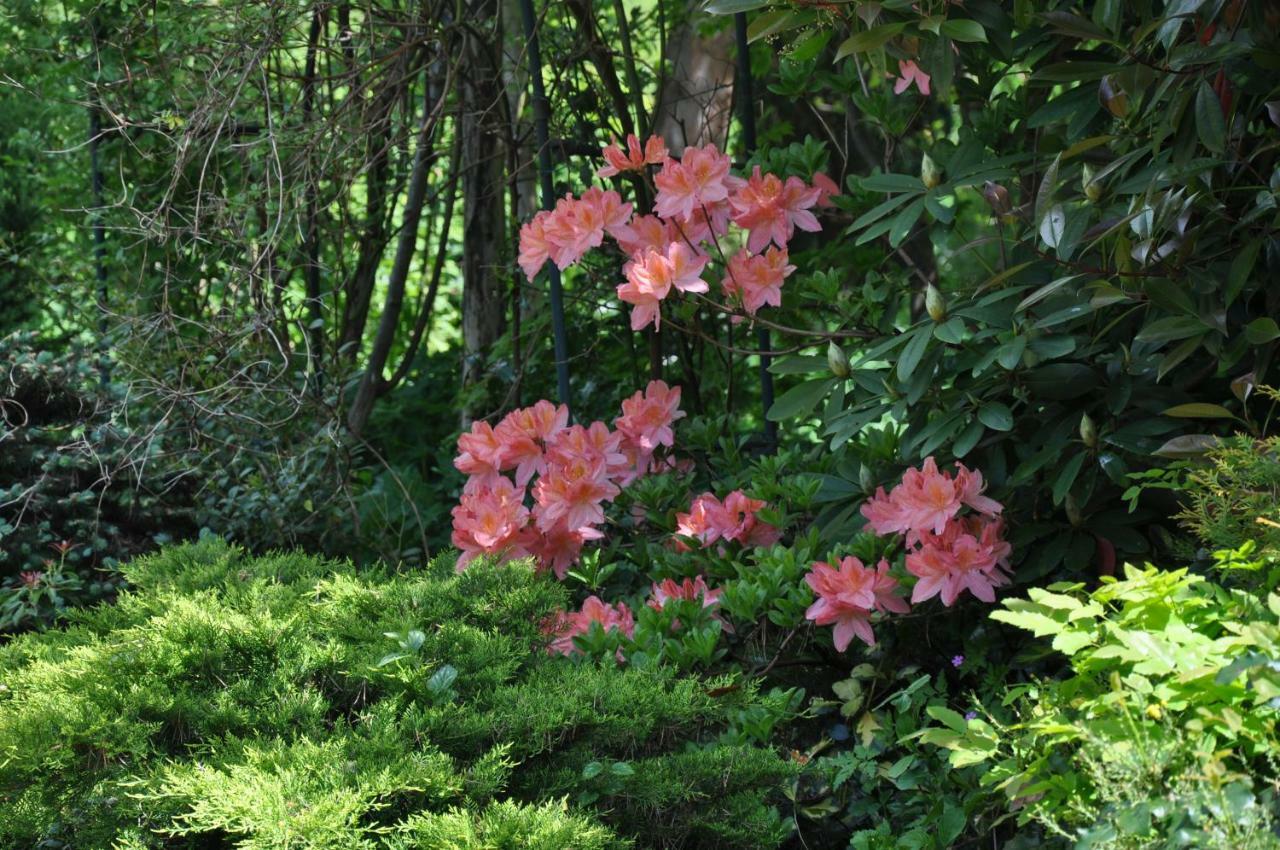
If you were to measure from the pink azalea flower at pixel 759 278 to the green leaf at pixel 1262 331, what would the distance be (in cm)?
90

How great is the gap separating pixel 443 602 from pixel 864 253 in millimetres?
2187

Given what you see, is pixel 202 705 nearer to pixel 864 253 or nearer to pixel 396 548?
pixel 396 548

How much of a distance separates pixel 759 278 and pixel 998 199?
0.59 m

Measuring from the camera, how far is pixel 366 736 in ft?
5.87

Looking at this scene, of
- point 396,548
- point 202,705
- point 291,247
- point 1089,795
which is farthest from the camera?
point 396,548

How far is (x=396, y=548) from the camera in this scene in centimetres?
351

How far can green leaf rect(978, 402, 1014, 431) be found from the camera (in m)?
2.17

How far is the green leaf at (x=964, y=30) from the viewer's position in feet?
6.69

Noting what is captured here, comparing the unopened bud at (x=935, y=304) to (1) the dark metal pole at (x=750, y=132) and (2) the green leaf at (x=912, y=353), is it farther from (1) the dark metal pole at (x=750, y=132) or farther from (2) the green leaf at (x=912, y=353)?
(1) the dark metal pole at (x=750, y=132)

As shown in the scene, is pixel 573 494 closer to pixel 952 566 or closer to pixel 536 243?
pixel 536 243

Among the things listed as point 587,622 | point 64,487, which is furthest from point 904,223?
point 64,487

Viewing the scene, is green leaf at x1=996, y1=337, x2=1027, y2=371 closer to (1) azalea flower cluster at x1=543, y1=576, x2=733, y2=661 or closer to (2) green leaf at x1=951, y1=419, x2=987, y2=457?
(2) green leaf at x1=951, y1=419, x2=987, y2=457

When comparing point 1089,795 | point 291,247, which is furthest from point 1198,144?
point 291,247

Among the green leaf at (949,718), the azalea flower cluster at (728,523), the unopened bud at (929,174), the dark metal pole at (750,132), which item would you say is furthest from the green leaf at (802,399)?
the green leaf at (949,718)
